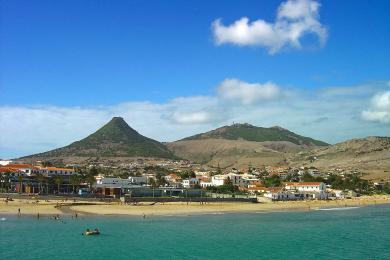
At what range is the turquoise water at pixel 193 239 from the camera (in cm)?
4460

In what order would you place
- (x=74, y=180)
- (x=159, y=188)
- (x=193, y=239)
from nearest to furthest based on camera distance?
1. (x=193, y=239)
2. (x=159, y=188)
3. (x=74, y=180)

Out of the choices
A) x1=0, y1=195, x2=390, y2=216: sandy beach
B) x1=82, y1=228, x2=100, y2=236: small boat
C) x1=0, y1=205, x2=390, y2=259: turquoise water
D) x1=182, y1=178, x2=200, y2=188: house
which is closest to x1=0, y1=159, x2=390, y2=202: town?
x1=182, y1=178, x2=200, y2=188: house

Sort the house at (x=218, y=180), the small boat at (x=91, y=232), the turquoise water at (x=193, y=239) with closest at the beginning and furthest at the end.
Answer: the turquoise water at (x=193, y=239) → the small boat at (x=91, y=232) → the house at (x=218, y=180)

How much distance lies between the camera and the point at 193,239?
53312mm

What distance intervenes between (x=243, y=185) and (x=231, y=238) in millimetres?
103269

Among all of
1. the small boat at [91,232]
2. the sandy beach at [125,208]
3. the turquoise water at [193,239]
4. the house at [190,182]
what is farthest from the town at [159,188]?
the small boat at [91,232]

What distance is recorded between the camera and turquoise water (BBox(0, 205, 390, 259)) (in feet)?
146

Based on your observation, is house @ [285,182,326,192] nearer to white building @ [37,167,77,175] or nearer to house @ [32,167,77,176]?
white building @ [37,167,77,175]

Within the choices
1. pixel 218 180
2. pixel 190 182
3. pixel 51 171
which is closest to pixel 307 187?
pixel 218 180

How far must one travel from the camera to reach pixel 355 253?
4616 cm

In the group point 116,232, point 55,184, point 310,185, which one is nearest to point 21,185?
point 55,184

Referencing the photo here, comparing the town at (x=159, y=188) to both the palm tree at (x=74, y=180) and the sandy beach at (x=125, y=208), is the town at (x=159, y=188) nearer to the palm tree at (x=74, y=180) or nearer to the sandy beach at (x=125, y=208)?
the palm tree at (x=74, y=180)

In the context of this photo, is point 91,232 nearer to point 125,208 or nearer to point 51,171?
point 125,208

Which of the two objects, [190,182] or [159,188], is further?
[190,182]
